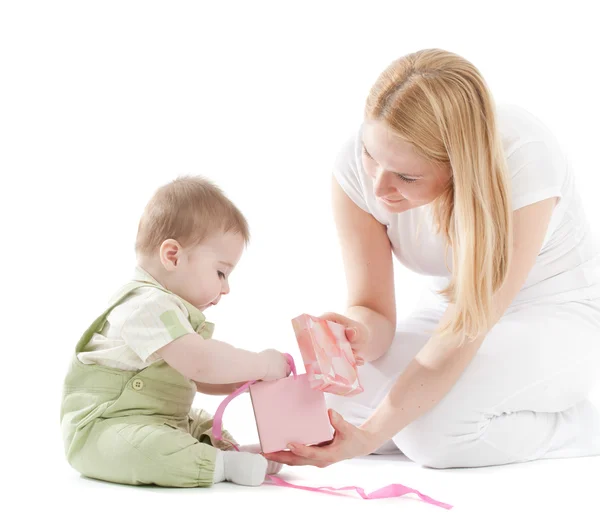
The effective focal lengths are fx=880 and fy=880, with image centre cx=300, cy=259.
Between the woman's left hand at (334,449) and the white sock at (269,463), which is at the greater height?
the woman's left hand at (334,449)

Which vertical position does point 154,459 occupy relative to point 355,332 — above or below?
Result: below

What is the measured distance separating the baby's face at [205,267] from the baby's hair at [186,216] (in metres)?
0.02

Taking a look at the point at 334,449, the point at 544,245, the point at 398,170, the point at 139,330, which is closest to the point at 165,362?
the point at 139,330

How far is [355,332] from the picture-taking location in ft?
5.82

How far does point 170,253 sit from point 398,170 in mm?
459

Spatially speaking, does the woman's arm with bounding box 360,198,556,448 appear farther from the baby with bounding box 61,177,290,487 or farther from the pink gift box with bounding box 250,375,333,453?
the baby with bounding box 61,177,290,487

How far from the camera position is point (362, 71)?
132 inches

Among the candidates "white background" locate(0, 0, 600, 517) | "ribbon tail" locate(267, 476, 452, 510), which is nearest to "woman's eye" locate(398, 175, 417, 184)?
"ribbon tail" locate(267, 476, 452, 510)

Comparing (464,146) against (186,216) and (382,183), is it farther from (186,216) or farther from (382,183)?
(186,216)

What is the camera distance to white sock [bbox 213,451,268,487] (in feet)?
5.22

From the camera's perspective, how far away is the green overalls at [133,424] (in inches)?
60.9

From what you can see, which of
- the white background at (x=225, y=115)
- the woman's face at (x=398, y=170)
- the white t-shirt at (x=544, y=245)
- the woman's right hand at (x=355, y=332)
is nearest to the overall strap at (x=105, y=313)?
the woman's right hand at (x=355, y=332)

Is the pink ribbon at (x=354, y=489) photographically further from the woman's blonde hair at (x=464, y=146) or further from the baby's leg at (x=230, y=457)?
the woman's blonde hair at (x=464, y=146)

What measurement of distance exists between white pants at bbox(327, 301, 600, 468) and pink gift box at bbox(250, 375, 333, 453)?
0.28m
